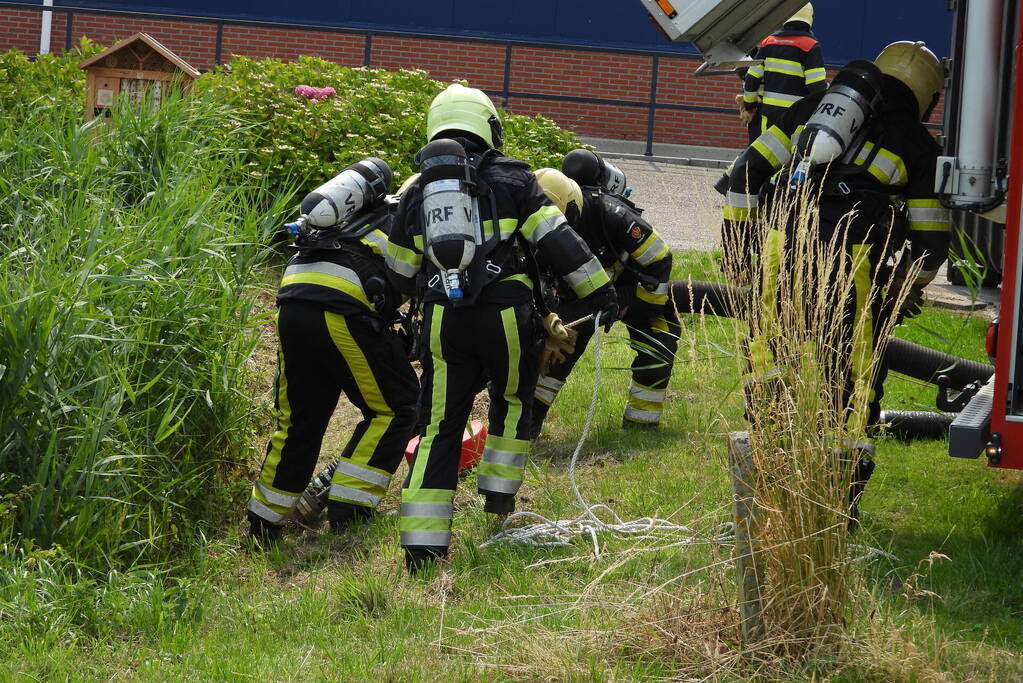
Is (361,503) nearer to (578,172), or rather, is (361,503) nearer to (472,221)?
(472,221)

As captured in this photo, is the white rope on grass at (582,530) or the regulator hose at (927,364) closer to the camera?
the white rope on grass at (582,530)

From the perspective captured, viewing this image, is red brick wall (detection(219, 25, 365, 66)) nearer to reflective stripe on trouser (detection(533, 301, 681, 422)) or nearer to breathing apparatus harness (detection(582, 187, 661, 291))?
reflective stripe on trouser (detection(533, 301, 681, 422))

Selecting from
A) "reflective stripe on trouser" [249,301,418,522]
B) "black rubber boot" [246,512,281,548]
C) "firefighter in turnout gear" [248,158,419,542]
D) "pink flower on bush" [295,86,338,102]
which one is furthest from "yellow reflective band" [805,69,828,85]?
"black rubber boot" [246,512,281,548]

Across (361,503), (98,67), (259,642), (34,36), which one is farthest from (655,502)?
(34,36)

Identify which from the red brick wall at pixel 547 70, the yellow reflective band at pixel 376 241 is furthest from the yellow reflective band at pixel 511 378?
the red brick wall at pixel 547 70

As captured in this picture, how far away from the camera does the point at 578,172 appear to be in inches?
251

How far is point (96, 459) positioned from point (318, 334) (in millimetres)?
1058

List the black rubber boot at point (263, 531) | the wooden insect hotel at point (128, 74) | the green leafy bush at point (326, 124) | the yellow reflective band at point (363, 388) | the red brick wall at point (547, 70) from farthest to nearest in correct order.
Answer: the red brick wall at point (547, 70) < the green leafy bush at point (326, 124) < the wooden insect hotel at point (128, 74) < the black rubber boot at point (263, 531) < the yellow reflective band at point (363, 388)

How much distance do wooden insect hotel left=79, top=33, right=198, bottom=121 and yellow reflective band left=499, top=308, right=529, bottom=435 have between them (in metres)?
4.56

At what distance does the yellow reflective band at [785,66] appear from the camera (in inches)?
330

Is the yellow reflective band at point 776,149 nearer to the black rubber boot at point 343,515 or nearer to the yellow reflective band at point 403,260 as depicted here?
the yellow reflective band at point 403,260

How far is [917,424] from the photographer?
6355 mm

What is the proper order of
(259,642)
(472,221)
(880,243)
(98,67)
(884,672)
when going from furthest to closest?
(98,67) → (880,243) → (472,221) → (259,642) → (884,672)

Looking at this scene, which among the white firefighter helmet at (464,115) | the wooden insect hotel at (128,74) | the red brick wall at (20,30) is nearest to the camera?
the white firefighter helmet at (464,115)
